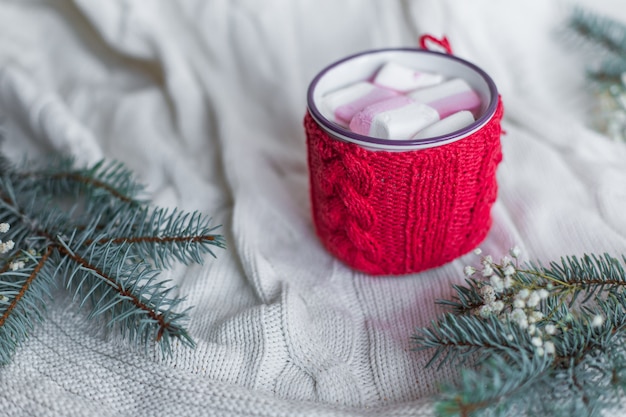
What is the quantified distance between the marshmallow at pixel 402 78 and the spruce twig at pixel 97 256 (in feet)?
0.89

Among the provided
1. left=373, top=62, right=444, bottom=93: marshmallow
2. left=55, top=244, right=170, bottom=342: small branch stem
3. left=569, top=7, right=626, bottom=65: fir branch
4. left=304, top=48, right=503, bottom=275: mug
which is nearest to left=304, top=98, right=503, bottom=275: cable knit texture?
left=304, top=48, right=503, bottom=275: mug

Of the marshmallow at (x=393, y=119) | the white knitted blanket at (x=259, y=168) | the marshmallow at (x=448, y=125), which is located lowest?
the white knitted blanket at (x=259, y=168)

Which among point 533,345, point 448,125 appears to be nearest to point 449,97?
point 448,125

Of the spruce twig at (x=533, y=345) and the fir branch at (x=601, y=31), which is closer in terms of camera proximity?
the spruce twig at (x=533, y=345)

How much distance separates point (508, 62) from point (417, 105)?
1.44 feet

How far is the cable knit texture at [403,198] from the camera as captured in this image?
2.10ft

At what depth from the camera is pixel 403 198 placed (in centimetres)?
66

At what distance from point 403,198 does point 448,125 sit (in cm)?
9

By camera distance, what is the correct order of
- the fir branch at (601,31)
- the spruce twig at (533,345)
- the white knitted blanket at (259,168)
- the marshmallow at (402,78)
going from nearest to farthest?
1. the spruce twig at (533,345)
2. the white knitted blanket at (259,168)
3. the marshmallow at (402,78)
4. the fir branch at (601,31)

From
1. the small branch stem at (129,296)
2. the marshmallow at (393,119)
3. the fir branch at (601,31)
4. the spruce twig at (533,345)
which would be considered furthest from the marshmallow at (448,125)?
the fir branch at (601,31)

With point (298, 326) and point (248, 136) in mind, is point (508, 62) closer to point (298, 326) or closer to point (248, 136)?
point (248, 136)

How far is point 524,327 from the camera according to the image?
547mm

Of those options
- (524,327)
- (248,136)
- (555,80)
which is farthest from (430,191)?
(555,80)

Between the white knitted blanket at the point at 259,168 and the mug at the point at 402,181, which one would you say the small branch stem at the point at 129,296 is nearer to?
the white knitted blanket at the point at 259,168
